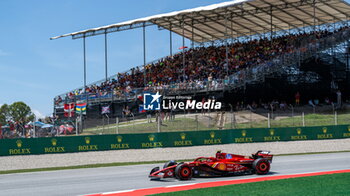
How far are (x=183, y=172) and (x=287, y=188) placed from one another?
11.5ft

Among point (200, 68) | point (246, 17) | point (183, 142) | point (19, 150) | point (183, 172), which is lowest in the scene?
point (183, 172)

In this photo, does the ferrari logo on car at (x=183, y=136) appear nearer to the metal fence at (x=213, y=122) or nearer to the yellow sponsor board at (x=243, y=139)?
the metal fence at (x=213, y=122)

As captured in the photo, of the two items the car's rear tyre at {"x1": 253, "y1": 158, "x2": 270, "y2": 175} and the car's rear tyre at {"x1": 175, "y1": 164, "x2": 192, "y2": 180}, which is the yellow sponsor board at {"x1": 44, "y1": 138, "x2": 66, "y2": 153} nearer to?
the car's rear tyre at {"x1": 175, "y1": 164, "x2": 192, "y2": 180}

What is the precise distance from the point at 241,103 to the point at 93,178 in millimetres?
22261

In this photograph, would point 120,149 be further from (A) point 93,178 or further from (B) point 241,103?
(B) point 241,103

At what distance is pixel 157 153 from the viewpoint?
908 inches

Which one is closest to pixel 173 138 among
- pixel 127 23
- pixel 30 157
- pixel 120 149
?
pixel 120 149

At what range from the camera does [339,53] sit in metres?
38.3

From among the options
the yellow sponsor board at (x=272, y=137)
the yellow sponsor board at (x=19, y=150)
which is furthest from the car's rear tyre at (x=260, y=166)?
the yellow sponsor board at (x=272, y=137)

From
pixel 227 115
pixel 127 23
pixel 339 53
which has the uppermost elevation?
pixel 127 23

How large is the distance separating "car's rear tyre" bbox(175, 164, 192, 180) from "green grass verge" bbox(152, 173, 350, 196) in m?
1.96

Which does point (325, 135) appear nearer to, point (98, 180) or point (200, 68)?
point (98, 180)

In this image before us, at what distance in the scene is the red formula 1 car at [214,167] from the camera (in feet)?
45.8

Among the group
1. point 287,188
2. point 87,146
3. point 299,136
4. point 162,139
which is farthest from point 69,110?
point 287,188
